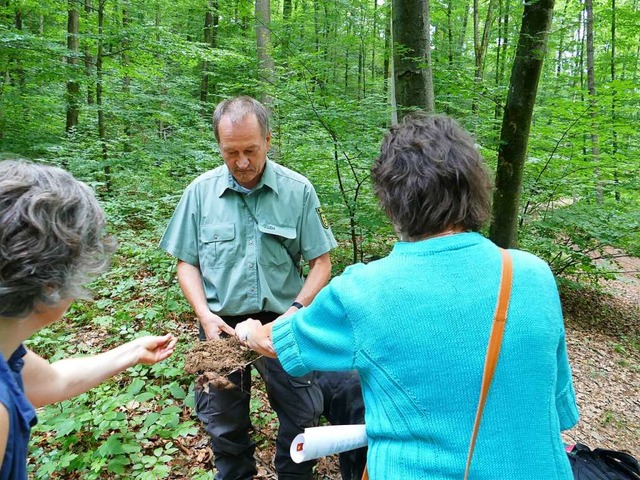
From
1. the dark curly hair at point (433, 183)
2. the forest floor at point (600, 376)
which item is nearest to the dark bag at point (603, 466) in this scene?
the dark curly hair at point (433, 183)

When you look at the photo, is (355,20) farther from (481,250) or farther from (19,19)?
(481,250)

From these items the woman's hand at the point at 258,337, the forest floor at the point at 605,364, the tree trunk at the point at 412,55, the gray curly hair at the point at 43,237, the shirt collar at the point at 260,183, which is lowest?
the forest floor at the point at 605,364

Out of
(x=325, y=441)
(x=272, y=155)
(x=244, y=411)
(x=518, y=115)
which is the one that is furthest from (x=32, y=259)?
(x=518, y=115)

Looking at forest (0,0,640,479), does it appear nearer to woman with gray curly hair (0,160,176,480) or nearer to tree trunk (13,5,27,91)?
tree trunk (13,5,27,91)

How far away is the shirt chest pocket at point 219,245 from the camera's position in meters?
2.37

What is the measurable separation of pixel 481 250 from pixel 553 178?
6.39 m

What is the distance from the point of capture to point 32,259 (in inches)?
39.6

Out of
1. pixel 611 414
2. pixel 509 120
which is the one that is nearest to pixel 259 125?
pixel 509 120

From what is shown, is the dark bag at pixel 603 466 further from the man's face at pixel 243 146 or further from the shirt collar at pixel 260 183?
the man's face at pixel 243 146

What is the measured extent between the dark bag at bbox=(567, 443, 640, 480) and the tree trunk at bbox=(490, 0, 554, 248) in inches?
137

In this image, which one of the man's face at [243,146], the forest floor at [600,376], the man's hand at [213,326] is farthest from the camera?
the forest floor at [600,376]

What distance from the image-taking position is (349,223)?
5176 millimetres

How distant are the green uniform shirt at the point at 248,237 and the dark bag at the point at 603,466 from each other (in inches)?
62.2

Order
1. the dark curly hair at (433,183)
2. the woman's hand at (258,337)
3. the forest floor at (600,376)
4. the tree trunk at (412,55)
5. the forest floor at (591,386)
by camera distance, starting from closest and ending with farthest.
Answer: the dark curly hair at (433,183)
the woman's hand at (258,337)
the forest floor at (591,386)
the forest floor at (600,376)
the tree trunk at (412,55)
